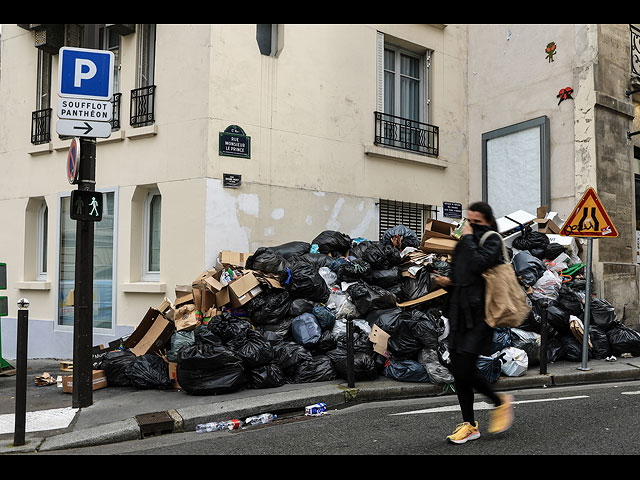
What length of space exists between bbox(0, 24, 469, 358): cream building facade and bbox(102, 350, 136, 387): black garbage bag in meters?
1.97

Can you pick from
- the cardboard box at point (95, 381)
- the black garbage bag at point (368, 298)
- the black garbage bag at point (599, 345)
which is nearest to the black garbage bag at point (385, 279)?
the black garbage bag at point (368, 298)

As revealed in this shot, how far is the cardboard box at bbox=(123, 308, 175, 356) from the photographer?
25.3 feet

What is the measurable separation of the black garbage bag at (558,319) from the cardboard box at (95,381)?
20.2 ft

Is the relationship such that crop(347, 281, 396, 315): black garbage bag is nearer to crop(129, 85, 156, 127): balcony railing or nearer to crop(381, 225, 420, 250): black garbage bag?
crop(381, 225, 420, 250): black garbage bag

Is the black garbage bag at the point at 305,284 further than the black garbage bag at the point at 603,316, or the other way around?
the black garbage bag at the point at 603,316

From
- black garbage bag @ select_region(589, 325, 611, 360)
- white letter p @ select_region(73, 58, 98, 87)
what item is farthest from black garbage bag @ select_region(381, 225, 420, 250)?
white letter p @ select_region(73, 58, 98, 87)

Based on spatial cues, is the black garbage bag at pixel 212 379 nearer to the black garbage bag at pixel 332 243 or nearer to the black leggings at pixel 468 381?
the black leggings at pixel 468 381

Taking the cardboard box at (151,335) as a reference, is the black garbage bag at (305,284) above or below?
above

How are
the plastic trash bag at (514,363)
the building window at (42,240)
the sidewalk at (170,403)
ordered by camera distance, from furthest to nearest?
the building window at (42,240) → the plastic trash bag at (514,363) → the sidewalk at (170,403)

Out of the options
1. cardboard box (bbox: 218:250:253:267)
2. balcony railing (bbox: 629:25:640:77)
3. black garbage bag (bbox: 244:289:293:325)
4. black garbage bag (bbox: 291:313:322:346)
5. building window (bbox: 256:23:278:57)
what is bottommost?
black garbage bag (bbox: 291:313:322:346)

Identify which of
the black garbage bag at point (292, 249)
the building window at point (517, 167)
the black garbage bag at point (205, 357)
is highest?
the building window at point (517, 167)

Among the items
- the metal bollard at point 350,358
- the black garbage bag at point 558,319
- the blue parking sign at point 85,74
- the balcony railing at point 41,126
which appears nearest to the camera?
the blue parking sign at point 85,74

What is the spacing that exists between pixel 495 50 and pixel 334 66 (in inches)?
155

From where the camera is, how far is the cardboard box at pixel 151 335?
7.72 m
